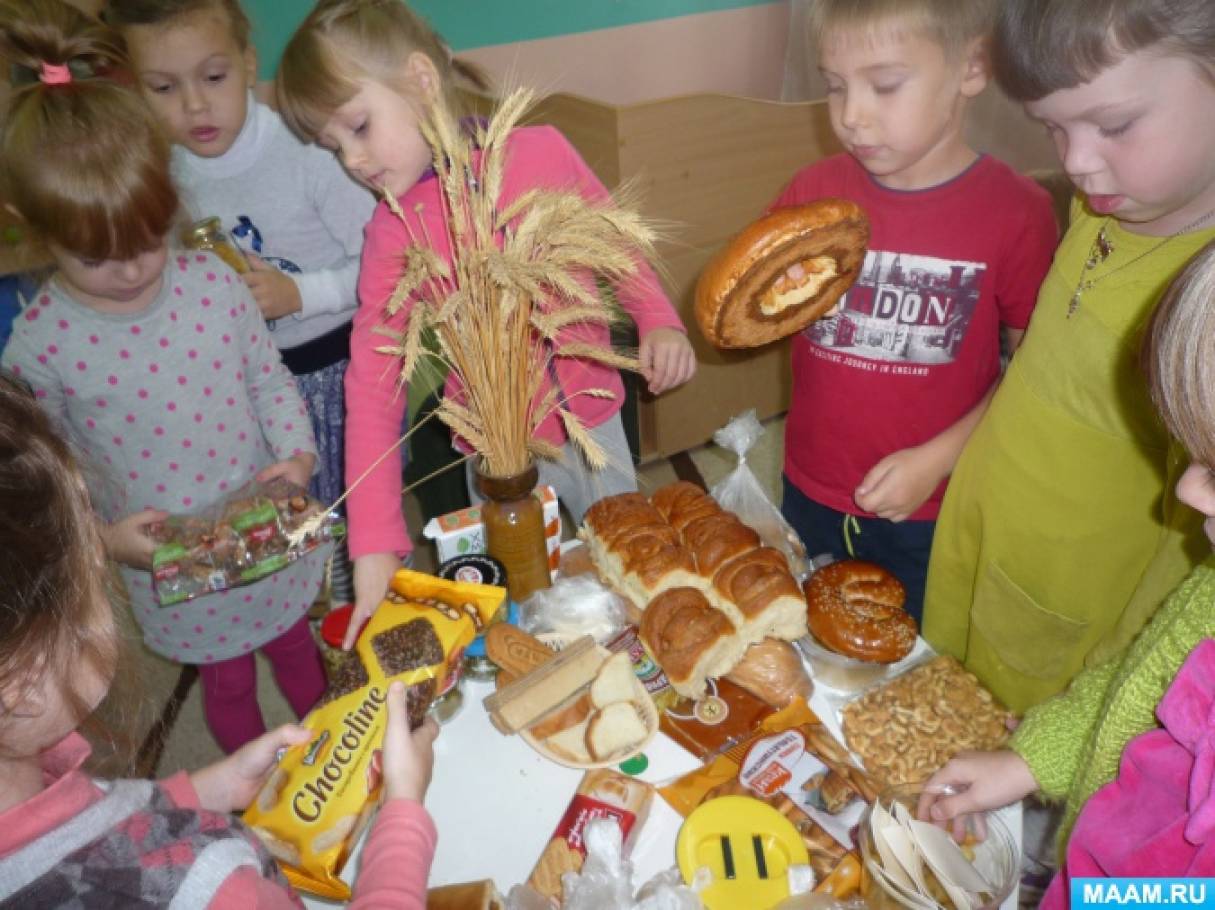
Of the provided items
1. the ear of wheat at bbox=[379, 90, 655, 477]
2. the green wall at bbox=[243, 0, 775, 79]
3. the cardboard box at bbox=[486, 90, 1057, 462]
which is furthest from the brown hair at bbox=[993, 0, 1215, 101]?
the green wall at bbox=[243, 0, 775, 79]

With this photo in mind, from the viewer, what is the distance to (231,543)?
1429 millimetres

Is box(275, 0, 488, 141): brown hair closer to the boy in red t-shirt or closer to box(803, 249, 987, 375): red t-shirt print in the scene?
the boy in red t-shirt

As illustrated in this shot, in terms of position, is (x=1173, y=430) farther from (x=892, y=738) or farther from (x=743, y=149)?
(x=743, y=149)

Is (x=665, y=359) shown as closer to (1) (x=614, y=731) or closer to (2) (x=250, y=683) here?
(1) (x=614, y=731)

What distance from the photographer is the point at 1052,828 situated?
1.20 metres

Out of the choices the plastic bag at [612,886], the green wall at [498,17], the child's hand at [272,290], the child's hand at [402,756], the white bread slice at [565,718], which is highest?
the green wall at [498,17]

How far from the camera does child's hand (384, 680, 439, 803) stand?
2.85 ft

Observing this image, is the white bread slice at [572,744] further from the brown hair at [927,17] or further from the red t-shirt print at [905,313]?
the brown hair at [927,17]

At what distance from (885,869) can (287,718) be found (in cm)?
191

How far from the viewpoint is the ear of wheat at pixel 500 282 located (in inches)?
38.7

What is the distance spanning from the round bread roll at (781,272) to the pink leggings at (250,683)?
1.20 meters

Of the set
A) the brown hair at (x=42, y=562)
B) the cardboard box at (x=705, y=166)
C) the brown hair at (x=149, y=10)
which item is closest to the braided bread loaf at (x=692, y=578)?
the brown hair at (x=42, y=562)

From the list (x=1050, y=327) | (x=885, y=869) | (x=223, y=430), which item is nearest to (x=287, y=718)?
(x=223, y=430)

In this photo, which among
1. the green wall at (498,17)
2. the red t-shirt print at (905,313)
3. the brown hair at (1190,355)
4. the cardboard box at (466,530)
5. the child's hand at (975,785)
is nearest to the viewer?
the brown hair at (1190,355)
